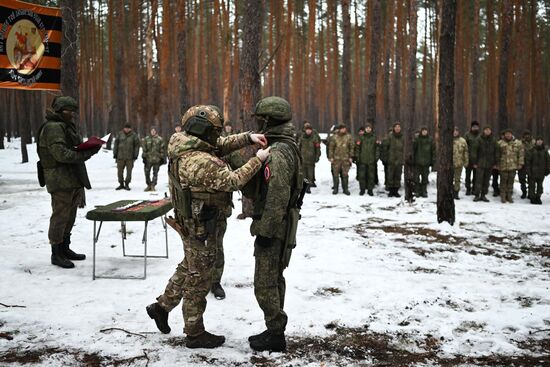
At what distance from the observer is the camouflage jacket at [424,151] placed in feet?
44.3

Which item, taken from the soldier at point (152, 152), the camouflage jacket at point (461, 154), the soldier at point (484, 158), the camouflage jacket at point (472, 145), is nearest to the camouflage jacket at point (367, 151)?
the camouflage jacket at point (461, 154)

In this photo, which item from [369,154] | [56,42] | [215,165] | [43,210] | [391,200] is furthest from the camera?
[369,154]

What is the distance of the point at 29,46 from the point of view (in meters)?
7.73

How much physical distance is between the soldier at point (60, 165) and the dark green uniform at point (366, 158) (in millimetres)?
9489

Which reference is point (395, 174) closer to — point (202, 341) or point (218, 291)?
point (218, 291)

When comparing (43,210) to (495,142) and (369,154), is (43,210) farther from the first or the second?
(495,142)

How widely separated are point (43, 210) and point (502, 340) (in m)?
9.48

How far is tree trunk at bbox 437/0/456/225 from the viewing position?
8867 mm

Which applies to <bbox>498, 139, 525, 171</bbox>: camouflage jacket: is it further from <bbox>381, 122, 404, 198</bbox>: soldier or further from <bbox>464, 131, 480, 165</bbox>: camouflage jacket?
<bbox>381, 122, 404, 198</bbox>: soldier

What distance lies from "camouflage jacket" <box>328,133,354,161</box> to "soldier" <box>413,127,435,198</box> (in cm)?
194

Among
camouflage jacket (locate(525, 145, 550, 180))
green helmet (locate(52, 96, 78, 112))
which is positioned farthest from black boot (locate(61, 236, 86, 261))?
camouflage jacket (locate(525, 145, 550, 180))

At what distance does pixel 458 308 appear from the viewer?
15.6 feet

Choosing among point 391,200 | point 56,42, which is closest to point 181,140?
point 56,42

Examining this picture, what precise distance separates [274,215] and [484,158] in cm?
1143
